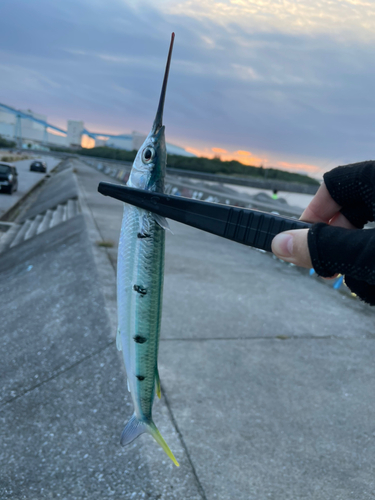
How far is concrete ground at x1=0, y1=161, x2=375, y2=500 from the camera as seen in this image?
2.71 meters

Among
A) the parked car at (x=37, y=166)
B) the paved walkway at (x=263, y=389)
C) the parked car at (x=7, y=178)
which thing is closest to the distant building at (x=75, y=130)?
the parked car at (x=37, y=166)

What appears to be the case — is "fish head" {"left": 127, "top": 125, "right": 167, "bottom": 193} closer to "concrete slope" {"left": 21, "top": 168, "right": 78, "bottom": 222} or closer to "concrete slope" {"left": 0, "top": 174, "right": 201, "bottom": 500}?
"concrete slope" {"left": 0, "top": 174, "right": 201, "bottom": 500}

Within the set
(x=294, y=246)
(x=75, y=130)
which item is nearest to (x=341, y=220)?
(x=294, y=246)

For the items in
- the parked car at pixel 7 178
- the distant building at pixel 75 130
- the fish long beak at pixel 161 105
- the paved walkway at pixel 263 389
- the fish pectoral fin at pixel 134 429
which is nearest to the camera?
the fish long beak at pixel 161 105

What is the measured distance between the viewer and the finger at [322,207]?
1.82 meters

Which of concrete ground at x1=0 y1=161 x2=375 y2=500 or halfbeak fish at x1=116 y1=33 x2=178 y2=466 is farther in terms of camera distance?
concrete ground at x1=0 y1=161 x2=375 y2=500

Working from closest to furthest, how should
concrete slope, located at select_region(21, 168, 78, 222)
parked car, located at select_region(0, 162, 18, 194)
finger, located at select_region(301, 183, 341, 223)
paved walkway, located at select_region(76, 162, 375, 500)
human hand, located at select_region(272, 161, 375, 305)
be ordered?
1. human hand, located at select_region(272, 161, 375, 305)
2. finger, located at select_region(301, 183, 341, 223)
3. paved walkway, located at select_region(76, 162, 375, 500)
4. concrete slope, located at select_region(21, 168, 78, 222)
5. parked car, located at select_region(0, 162, 18, 194)

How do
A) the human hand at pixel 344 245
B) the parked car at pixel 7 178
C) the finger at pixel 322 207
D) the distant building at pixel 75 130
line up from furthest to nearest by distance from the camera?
the distant building at pixel 75 130, the parked car at pixel 7 178, the finger at pixel 322 207, the human hand at pixel 344 245

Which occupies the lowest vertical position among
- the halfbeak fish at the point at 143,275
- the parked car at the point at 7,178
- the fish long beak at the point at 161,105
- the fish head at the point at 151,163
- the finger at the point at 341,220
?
the parked car at the point at 7,178

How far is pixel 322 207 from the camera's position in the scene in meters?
1.86

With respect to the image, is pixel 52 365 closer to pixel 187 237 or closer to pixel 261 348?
pixel 261 348

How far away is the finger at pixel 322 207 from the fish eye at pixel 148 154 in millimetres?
899

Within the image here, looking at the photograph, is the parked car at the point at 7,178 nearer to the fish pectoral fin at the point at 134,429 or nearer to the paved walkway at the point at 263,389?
the paved walkway at the point at 263,389

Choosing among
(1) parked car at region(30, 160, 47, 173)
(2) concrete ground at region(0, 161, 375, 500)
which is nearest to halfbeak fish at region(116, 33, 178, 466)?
(2) concrete ground at region(0, 161, 375, 500)
